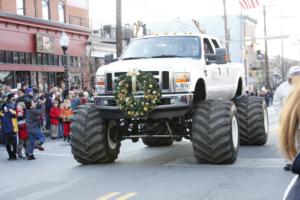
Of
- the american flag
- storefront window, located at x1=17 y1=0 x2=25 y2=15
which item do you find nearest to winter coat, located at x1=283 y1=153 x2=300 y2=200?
storefront window, located at x1=17 y1=0 x2=25 y2=15

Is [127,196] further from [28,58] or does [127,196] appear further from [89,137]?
[28,58]

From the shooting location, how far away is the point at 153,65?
9.88 meters

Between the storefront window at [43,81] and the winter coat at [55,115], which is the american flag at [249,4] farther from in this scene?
the winter coat at [55,115]

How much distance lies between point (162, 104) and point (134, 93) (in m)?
0.55

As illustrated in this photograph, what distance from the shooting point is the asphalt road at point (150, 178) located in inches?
300

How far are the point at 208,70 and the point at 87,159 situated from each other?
3017 mm

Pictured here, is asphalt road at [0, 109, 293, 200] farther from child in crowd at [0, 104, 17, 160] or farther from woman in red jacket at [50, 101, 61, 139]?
woman in red jacket at [50, 101, 61, 139]

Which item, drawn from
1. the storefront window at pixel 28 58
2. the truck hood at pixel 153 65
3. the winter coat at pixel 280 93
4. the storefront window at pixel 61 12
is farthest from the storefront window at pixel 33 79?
the winter coat at pixel 280 93

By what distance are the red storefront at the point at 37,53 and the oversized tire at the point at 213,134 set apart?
17594mm

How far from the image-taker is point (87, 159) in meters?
10.5

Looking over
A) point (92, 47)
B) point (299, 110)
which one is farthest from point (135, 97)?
point (92, 47)

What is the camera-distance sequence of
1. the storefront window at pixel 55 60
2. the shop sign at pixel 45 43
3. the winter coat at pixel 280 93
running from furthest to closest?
the storefront window at pixel 55 60
the shop sign at pixel 45 43
the winter coat at pixel 280 93

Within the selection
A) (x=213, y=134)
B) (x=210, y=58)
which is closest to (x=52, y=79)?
(x=210, y=58)

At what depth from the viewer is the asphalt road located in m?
7.61
